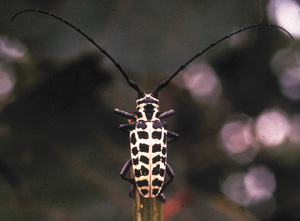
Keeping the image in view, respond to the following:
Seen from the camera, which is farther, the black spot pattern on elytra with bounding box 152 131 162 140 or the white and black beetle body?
the black spot pattern on elytra with bounding box 152 131 162 140

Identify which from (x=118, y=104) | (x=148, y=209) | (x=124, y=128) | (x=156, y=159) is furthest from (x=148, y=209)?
(x=118, y=104)

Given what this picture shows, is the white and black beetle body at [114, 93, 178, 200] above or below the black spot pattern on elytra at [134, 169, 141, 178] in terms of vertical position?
above

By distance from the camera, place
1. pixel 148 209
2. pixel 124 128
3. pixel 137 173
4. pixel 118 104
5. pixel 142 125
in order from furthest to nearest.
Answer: pixel 118 104
pixel 124 128
pixel 142 125
pixel 137 173
pixel 148 209

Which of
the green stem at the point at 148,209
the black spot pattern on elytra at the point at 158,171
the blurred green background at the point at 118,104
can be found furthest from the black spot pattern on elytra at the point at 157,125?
→ the green stem at the point at 148,209

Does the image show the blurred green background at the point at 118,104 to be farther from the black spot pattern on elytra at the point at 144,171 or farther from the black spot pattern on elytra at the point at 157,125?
the black spot pattern on elytra at the point at 144,171

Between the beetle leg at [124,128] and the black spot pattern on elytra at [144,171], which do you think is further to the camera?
the beetle leg at [124,128]

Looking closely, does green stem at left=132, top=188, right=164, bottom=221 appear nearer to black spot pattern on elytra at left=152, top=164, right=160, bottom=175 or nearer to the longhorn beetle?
the longhorn beetle

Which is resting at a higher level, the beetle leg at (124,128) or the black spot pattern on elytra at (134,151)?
the beetle leg at (124,128)

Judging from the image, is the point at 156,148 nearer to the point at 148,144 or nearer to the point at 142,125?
the point at 148,144

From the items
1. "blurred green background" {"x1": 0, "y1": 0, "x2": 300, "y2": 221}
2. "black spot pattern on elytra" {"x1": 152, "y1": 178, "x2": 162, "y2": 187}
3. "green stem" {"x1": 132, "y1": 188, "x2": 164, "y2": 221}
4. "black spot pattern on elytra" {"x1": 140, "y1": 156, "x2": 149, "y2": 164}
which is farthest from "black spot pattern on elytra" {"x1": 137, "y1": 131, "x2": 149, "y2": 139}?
"green stem" {"x1": 132, "y1": 188, "x2": 164, "y2": 221}
